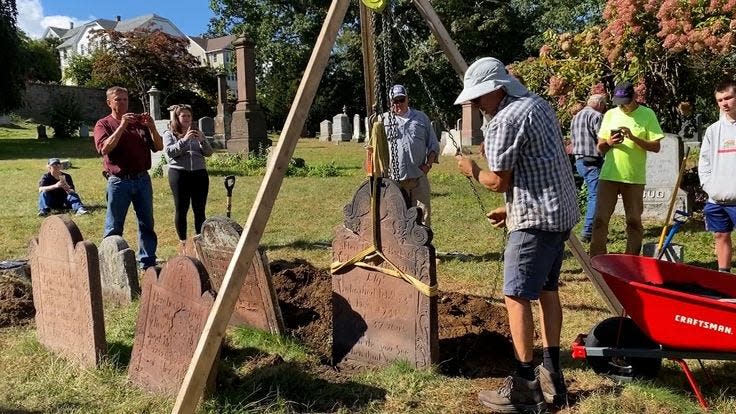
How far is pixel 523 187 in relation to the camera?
2.93 metres

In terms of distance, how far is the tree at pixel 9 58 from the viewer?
2700cm

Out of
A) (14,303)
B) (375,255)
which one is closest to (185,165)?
(14,303)

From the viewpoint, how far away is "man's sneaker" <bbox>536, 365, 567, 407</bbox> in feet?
10.4

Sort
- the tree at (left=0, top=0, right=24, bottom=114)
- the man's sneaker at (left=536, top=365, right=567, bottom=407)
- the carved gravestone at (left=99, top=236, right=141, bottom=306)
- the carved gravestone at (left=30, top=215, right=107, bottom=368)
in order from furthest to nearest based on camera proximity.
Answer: the tree at (left=0, top=0, right=24, bottom=114) → the carved gravestone at (left=99, top=236, right=141, bottom=306) → the carved gravestone at (left=30, top=215, right=107, bottom=368) → the man's sneaker at (left=536, top=365, right=567, bottom=407)

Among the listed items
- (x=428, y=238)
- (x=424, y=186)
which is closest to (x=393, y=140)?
(x=424, y=186)

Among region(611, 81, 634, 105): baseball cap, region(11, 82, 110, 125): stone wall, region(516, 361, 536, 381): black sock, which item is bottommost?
region(516, 361, 536, 381): black sock

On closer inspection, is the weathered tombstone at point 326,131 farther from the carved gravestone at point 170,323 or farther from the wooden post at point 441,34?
the carved gravestone at point 170,323

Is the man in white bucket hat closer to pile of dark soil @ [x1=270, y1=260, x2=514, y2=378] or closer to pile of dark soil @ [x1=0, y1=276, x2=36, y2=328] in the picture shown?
pile of dark soil @ [x1=270, y1=260, x2=514, y2=378]

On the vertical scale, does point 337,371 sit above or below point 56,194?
below

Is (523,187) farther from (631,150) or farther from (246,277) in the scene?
(631,150)

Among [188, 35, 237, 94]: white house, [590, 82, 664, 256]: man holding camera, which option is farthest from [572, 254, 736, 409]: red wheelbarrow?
[188, 35, 237, 94]: white house

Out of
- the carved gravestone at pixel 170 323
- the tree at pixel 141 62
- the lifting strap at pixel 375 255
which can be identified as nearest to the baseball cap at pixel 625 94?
the lifting strap at pixel 375 255

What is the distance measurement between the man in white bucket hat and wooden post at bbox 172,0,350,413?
75 cm

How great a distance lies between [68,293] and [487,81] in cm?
280
